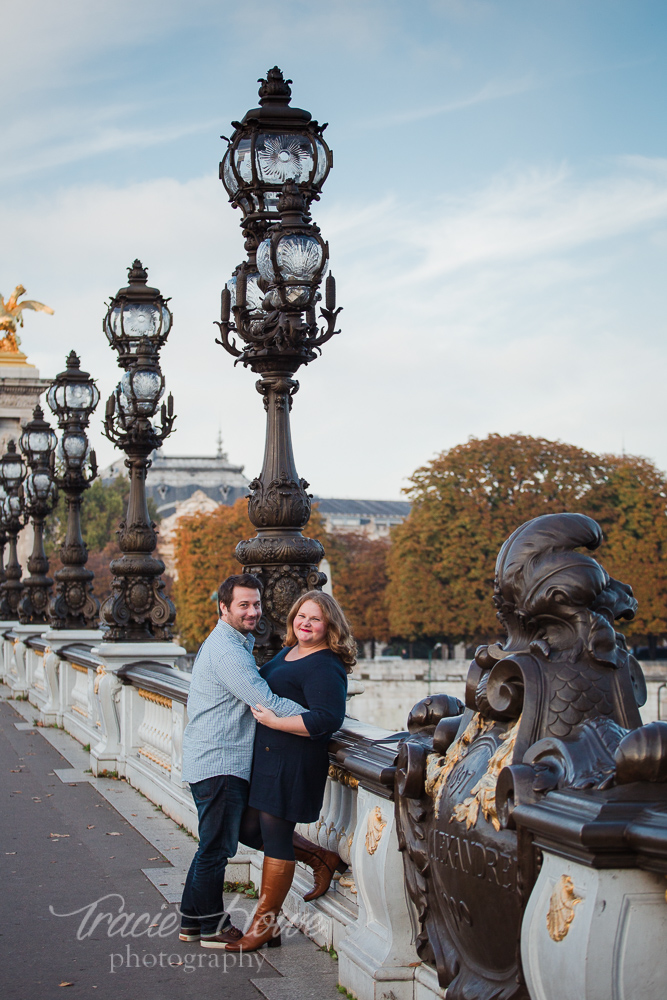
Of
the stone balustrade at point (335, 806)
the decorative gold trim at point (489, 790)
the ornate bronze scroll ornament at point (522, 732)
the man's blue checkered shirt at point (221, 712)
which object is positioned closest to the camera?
the ornate bronze scroll ornament at point (522, 732)

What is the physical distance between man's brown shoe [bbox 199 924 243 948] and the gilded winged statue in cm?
2584

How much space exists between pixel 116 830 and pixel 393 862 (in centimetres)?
503

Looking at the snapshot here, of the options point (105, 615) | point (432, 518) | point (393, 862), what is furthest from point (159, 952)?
point (432, 518)

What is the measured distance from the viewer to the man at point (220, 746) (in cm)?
615

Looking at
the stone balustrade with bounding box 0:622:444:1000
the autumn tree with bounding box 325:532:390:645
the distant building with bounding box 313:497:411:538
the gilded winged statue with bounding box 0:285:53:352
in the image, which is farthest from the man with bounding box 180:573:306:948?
the distant building with bounding box 313:497:411:538

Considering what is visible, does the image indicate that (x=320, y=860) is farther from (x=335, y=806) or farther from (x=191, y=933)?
(x=191, y=933)

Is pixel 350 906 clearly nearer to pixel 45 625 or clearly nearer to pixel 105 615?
pixel 105 615

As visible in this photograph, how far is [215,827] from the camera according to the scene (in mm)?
6172

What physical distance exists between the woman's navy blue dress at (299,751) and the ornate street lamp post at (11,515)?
2073 centimetres

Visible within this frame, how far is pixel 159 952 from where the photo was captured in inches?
250

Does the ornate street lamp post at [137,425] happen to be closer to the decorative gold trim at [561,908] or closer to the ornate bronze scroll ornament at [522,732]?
the ornate bronze scroll ornament at [522,732]

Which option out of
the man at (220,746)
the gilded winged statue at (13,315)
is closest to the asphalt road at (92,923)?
the man at (220,746)

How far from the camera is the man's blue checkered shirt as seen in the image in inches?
242

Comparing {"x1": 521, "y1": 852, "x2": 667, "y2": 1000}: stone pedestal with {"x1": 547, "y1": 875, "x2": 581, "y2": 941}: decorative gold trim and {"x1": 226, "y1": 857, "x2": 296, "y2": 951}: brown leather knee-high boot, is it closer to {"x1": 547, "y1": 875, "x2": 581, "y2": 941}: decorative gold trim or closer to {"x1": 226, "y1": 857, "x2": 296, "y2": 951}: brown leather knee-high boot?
{"x1": 547, "y1": 875, "x2": 581, "y2": 941}: decorative gold trim
